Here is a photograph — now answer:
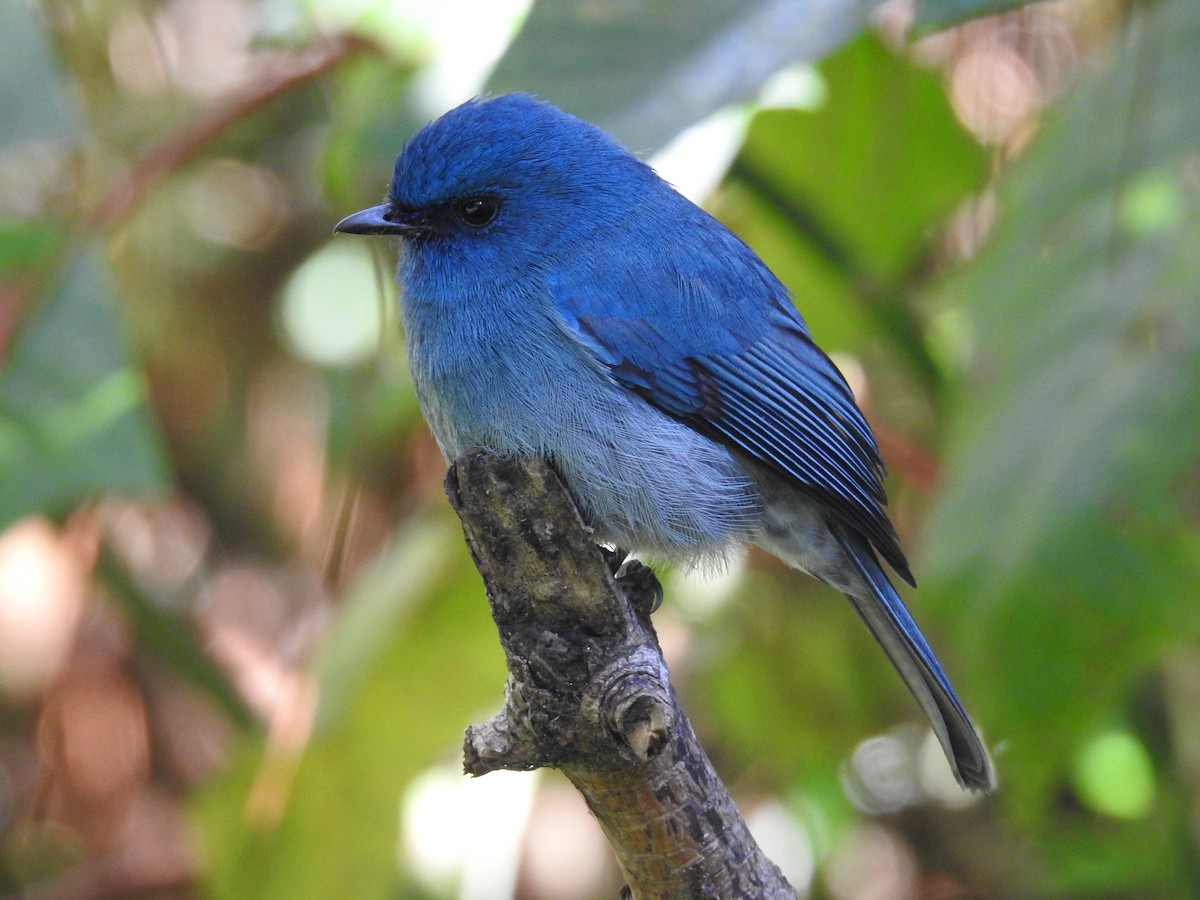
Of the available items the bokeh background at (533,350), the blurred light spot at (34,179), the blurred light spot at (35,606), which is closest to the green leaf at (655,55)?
the bokeh background at (533,350)

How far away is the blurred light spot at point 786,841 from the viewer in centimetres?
439

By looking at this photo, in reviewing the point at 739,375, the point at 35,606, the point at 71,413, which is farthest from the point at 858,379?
the point at 35,606

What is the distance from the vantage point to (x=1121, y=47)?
3479mm

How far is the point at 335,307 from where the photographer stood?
4.85 metres

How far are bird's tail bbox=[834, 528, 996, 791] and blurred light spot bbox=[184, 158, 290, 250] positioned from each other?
304 cm

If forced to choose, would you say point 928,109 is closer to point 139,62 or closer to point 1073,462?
point 1073,462

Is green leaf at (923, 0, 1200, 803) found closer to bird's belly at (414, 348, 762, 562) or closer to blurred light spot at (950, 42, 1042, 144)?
bird's belly at (414, 348, 762, 562)

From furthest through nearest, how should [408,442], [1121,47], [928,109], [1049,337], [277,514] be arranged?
1. [277,514]
2. [408,442]
3. [928,109]
4. [1121,47]
5. [1049,337]

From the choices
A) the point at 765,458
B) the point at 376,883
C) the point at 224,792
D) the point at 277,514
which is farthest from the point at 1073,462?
the point at 277,514

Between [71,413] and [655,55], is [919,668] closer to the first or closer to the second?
[655,55]

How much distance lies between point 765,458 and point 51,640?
3.13 metres

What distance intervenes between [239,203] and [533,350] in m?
Answer: 2.88

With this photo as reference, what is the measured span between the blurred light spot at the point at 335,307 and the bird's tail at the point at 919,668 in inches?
83.9

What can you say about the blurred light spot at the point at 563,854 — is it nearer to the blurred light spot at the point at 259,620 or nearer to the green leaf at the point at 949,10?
the blurred light spot at the point at 259,620
